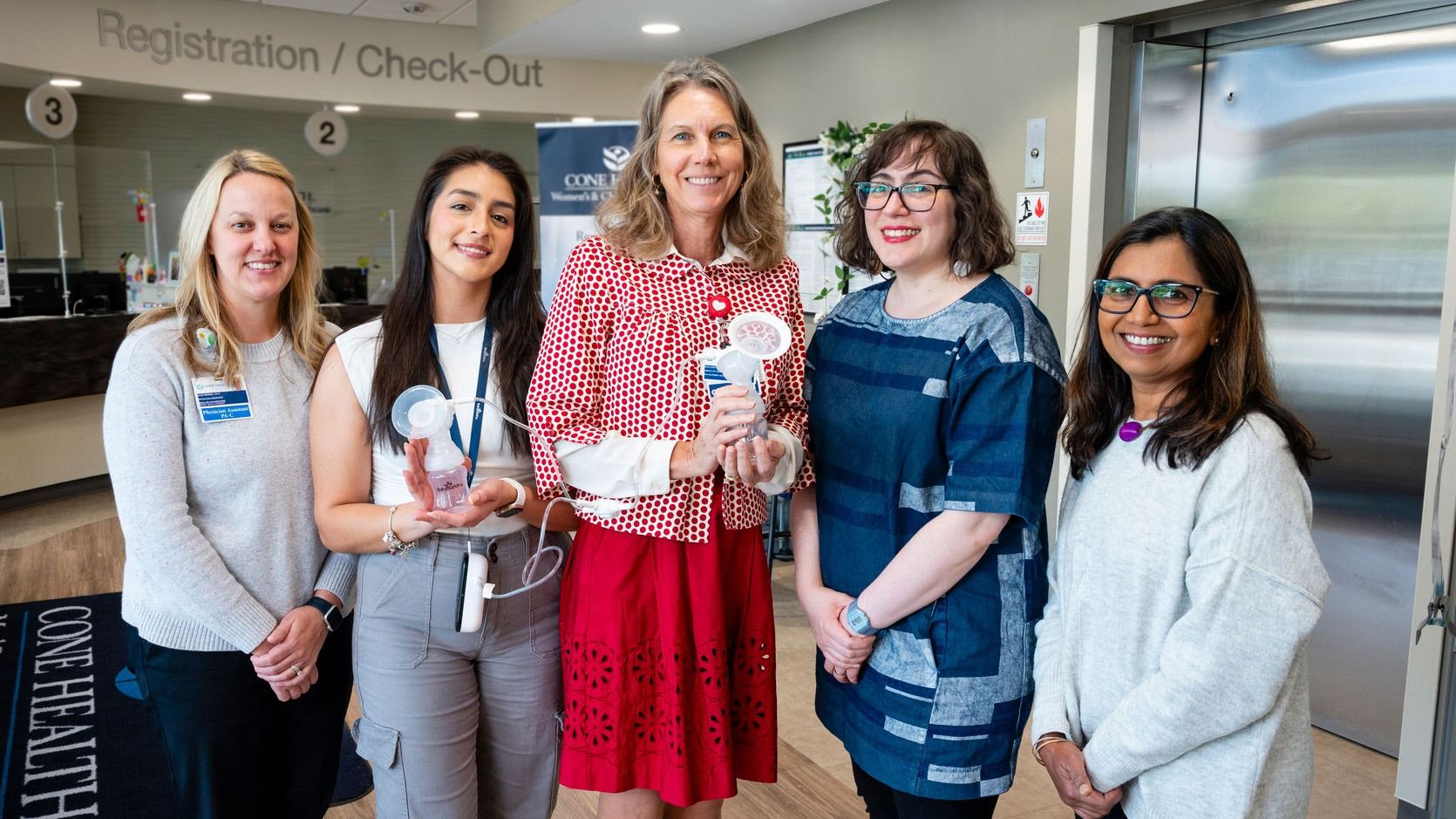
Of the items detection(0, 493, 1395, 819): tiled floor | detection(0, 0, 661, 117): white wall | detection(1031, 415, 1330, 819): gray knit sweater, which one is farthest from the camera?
detection(0, 0, 661, 117): white wall

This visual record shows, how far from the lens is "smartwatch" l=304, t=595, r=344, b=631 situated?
1.96 meters

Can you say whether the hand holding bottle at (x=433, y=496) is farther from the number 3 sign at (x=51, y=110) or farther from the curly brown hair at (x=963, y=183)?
the number 3 sign at (x=51, y=110)

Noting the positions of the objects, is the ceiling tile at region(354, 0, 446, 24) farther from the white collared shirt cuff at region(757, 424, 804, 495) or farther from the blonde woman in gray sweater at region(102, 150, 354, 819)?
the white collared shirt cuff at region(757, 424, 804, 495)

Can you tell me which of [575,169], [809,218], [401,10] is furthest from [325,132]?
[809,218]

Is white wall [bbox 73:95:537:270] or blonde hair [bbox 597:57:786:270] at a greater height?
white wall [bbox 73:95:537:270]

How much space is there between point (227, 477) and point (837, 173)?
447 centimetres

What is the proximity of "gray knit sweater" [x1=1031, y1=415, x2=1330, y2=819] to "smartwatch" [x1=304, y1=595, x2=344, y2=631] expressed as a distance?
1.31 meters

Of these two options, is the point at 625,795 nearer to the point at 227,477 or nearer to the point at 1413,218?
the point at 227,477

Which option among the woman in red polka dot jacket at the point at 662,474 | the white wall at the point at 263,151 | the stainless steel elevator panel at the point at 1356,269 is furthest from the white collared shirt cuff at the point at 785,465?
the white wall at the point at 263,151

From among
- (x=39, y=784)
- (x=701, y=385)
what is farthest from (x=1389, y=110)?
(x=39, y=784)

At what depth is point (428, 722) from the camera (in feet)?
5.79

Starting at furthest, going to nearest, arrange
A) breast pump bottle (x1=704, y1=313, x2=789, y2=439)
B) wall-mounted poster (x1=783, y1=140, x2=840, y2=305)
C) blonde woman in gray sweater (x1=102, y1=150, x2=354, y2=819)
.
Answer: wall-mounted poster (x1=783, y1=140, x2=840, y2=305)
blonde woman in gray sweater (x1=102, y1=150, x2=354, y2=819)
breast pump bottle (x1=704, y1=313, x2=789, y2=439)

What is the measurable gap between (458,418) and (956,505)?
2.89ft

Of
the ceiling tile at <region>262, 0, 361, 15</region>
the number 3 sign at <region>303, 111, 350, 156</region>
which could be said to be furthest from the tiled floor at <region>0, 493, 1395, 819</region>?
the number 3 sign at <region>303, 111, 350, 156</region>
